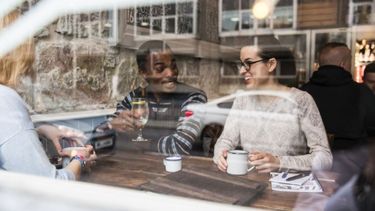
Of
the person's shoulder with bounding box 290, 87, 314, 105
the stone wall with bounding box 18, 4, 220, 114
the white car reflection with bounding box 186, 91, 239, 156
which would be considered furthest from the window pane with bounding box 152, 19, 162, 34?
the person's shoulder with bounding box 290, 87, 314, 105

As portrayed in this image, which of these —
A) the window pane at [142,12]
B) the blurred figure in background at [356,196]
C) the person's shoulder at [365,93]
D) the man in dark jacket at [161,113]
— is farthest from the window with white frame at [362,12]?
the blurred figure in background at [356,196]

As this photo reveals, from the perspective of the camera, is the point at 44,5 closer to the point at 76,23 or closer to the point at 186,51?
the point at 76,23

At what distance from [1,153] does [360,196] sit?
127 cm

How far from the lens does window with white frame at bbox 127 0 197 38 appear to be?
333 centimetres

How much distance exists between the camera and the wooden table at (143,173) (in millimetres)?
1229

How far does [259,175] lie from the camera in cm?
151

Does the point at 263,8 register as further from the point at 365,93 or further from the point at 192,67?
the point at 365,93

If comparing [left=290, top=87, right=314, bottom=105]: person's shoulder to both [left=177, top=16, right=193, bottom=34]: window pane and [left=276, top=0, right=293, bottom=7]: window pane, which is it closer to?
[left=177, top=16, right=193, bottom=34]: window pane

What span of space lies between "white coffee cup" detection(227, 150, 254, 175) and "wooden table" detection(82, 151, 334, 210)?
0.03m

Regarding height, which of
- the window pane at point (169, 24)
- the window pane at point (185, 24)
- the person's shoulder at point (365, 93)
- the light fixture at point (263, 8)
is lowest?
the person's shoulder at point (365, 93)

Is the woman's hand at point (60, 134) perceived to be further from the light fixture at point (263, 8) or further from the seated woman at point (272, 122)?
the light fixture at point (263, 8)

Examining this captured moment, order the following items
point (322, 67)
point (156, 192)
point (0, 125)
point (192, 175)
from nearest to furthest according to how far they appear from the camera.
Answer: point (156, 192) < point (0, 125) < point (192, 175) < point (322, 67)

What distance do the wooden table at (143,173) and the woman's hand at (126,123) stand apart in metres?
0.21

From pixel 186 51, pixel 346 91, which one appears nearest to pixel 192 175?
pixel 346 91
